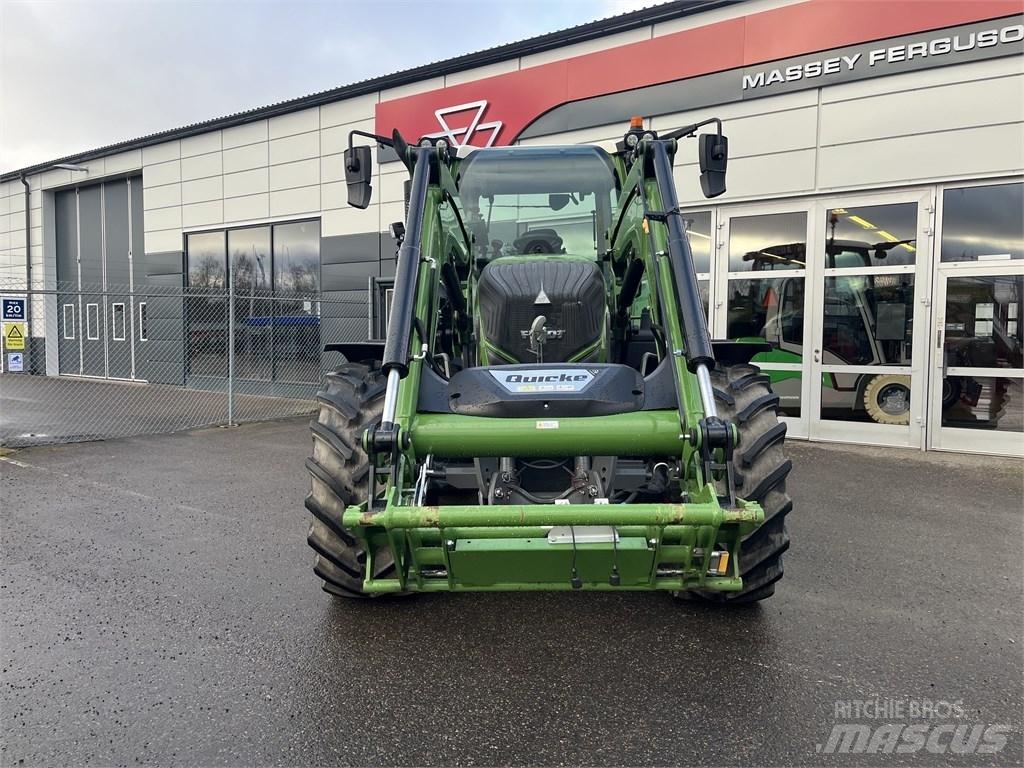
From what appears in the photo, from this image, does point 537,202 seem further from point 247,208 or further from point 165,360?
point 165,360

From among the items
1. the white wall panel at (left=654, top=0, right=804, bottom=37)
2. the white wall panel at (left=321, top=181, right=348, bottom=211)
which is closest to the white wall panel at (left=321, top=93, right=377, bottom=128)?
the white wall panel at (left=321, top=181, right=348, bottom=211)

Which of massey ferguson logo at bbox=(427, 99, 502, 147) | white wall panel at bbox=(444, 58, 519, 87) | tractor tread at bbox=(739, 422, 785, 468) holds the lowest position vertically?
tractor tread at bbox=(739, 422, 785, 468)

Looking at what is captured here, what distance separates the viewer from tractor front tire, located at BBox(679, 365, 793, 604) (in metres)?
3.28

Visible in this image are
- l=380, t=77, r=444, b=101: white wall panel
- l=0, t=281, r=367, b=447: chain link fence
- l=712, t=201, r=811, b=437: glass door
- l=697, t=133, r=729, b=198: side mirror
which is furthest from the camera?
l=380, t=77, r=444, b=101: white wall panel

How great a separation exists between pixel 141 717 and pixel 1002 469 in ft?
26.8

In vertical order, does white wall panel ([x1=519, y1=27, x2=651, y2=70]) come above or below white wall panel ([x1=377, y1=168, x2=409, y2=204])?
above

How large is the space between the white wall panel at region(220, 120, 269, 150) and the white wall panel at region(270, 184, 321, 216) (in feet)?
4.13

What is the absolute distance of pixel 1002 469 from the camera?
288 inches

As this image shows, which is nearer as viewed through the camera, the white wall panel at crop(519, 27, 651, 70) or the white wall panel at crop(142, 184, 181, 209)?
the white wall panel at crop(519, 27, 651, 70)

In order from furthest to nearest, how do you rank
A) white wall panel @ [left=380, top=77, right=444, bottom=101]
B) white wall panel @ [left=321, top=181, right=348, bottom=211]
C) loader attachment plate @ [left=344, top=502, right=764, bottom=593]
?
1. white wall panel @ [left=321, top=181, right=348, bottom=211]
2. white wall panel @ [left=380, top=77, right=444, bottom=101]
3. loader attachment plate @ [left=344, top=502, right=764, bottom=593]

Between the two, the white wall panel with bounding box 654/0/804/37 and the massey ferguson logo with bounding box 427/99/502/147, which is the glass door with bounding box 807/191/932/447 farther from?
the massey ferguson logo with bounding box 427/99/502/147

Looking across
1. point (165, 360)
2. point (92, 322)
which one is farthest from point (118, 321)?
point (165, 360)

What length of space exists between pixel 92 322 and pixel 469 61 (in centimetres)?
1365

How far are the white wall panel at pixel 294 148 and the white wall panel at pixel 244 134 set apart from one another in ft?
1.33
